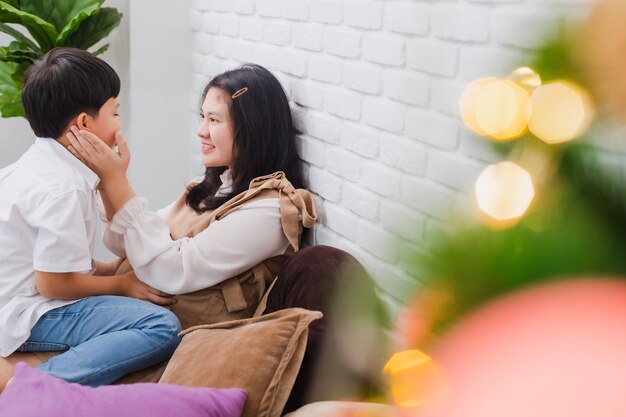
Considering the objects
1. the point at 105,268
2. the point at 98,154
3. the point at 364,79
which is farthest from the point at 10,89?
the point at 364,79

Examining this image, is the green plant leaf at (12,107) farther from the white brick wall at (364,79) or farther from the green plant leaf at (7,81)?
the white brick wall at (364,79)

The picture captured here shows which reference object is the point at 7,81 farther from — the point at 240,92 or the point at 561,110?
the point at 561,110

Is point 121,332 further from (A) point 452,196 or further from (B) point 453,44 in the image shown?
(A) point 452,196

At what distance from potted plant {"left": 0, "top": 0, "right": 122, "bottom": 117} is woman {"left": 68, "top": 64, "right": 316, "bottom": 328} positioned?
1.12m

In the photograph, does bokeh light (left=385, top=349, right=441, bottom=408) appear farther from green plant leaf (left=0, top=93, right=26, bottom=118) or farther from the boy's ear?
green plant leaf (left=0, top=93, right=26, bottom=118)

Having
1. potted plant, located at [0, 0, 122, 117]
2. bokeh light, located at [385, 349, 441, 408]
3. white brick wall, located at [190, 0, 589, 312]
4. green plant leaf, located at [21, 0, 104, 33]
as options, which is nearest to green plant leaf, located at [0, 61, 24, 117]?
potted plant, located at [0, 0, 122, 117]

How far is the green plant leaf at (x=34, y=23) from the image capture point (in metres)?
2.94

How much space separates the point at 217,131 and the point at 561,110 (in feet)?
6.55

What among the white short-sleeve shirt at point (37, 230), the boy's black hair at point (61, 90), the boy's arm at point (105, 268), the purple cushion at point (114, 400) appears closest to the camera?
the purple cushion at point (114, 400)

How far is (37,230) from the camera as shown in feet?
6.34

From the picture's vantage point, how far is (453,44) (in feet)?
4.90

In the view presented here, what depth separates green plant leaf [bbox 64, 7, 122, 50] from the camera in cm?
318

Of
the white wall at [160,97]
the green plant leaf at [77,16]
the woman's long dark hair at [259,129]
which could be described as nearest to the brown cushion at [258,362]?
the woman's long dark hair at [259,129]

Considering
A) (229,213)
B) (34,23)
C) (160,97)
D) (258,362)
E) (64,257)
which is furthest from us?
(160,97)
